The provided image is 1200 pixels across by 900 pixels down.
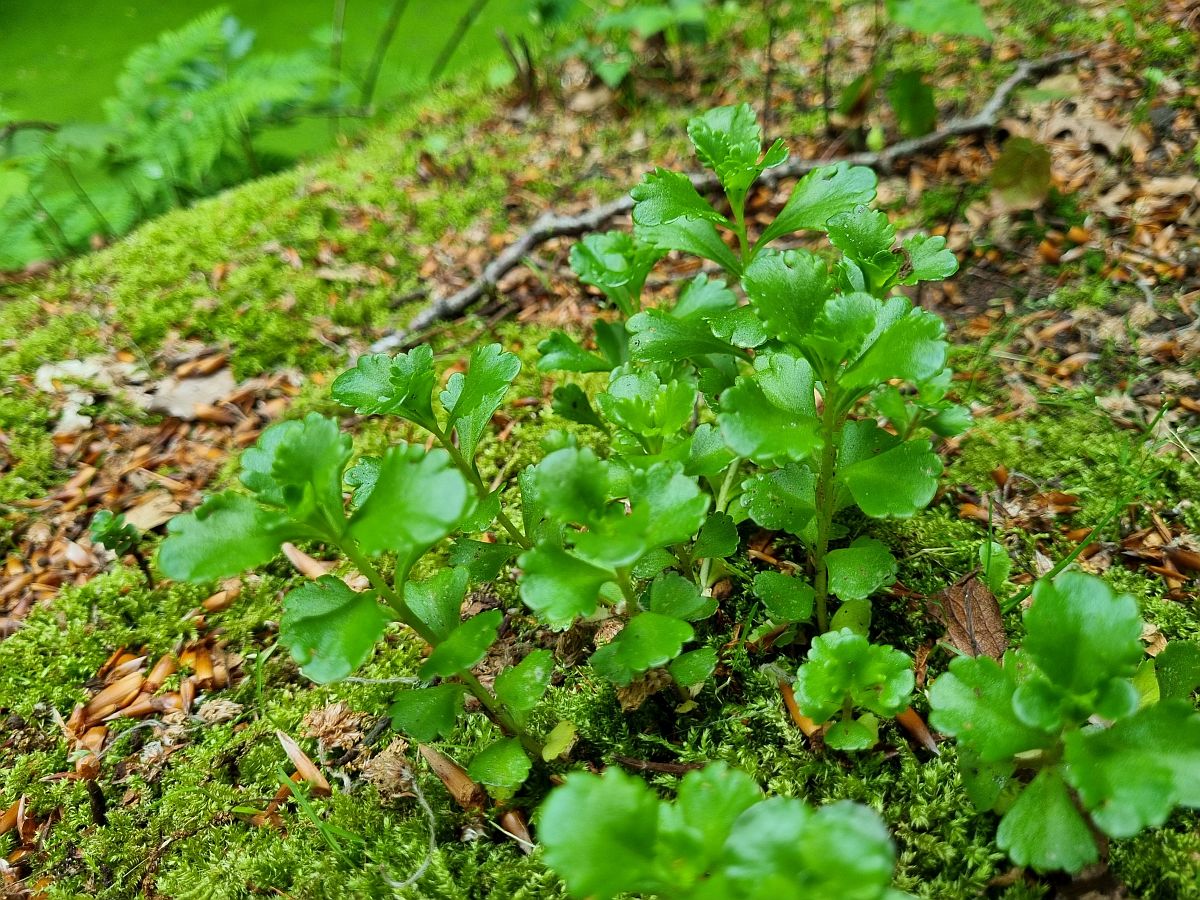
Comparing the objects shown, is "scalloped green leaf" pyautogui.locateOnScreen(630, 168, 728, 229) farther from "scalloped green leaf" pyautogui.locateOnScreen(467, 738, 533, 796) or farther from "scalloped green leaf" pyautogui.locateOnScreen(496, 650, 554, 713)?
"scalloped green leaf" pyautogui.locateOnScreen(467, 738, 533, 796)

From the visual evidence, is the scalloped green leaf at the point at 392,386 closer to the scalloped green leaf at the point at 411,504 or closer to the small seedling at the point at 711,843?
the scalloped green leaf at the point at 411,504

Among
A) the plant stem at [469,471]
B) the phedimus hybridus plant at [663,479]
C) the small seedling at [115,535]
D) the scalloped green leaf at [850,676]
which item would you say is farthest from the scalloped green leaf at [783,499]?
the small seedling at [115,535]

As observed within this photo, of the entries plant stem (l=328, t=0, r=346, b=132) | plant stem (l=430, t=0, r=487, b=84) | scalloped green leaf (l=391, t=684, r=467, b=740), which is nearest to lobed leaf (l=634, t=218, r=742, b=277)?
scalloped green leaf (l=391, t=684, r=467, b=740)

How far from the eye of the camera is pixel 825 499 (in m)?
1.39

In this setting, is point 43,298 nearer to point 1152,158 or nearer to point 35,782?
point 35,782

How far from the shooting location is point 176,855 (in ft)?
4.83

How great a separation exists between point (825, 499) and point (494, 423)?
117 centimetres

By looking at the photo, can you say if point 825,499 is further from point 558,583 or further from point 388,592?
point 388,592

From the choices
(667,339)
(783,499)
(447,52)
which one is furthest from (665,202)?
(447,52)

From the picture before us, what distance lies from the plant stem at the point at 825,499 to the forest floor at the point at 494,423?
18 cm

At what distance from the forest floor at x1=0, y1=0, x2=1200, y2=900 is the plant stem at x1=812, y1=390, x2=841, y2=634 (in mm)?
183

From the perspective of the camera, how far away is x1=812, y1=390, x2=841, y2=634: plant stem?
128 centimetres

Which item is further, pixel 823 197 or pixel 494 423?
pixel 494 423

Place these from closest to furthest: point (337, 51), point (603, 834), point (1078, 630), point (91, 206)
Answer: point (603, 834)
point (1078, 630)
point (91, 206)
point (337, 51)
